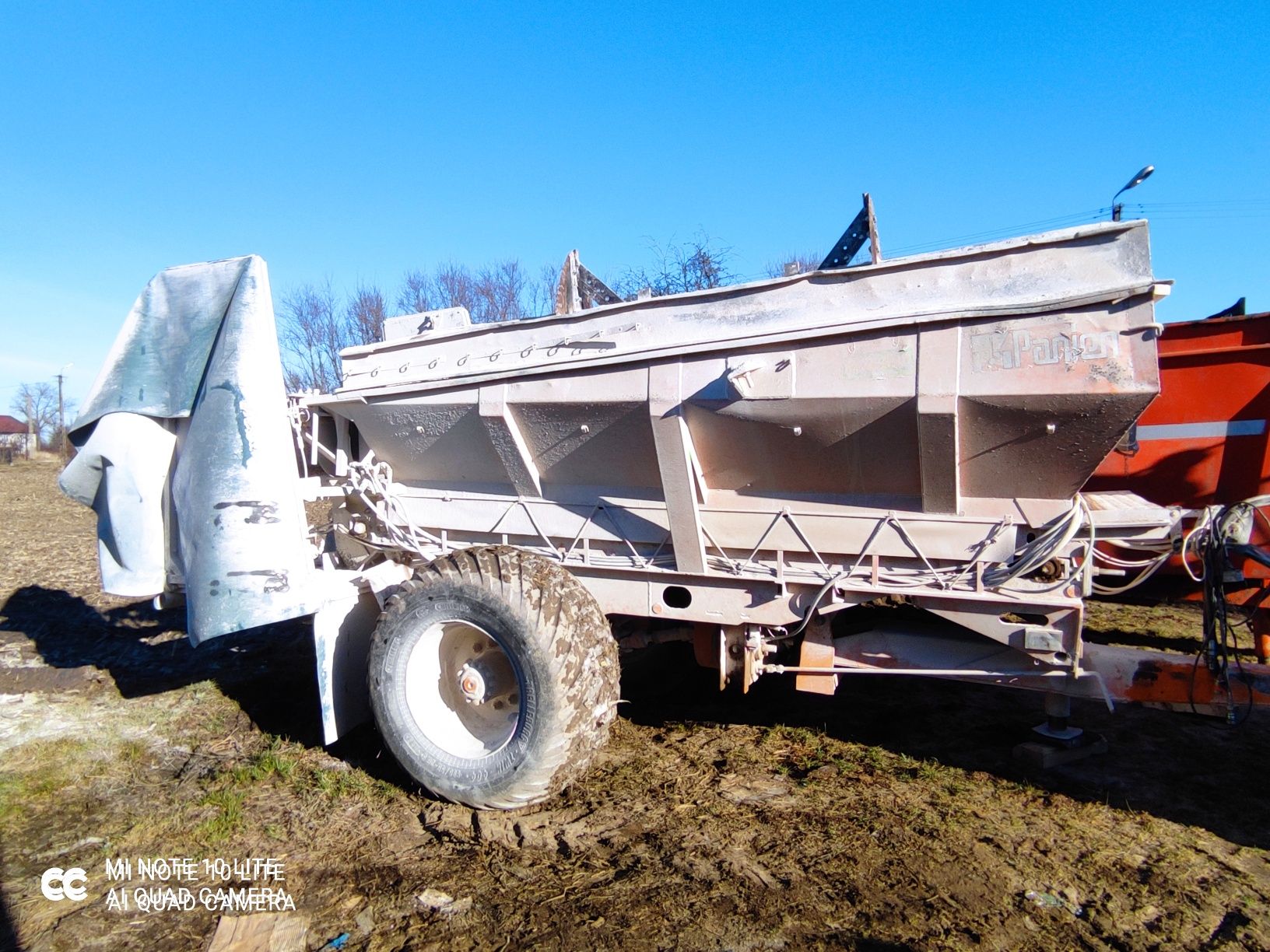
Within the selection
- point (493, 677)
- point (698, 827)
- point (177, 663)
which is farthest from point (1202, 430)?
point (177, 663)

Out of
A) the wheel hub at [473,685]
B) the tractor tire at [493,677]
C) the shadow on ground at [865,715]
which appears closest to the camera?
the tractor tire at [493,677]

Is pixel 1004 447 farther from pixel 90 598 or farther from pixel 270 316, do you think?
pixel 90 598

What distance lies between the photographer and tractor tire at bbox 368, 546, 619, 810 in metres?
3.66

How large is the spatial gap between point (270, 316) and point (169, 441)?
90 centimetres

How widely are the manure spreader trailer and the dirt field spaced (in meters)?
0.39

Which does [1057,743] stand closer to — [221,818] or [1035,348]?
[1035,348]

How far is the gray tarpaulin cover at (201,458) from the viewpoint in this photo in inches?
157

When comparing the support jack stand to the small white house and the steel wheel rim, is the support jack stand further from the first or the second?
the small white house

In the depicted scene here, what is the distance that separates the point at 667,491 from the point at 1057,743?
2.36 m

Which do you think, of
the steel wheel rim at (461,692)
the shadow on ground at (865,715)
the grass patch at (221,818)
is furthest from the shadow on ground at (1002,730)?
the grass patch at (221,818)

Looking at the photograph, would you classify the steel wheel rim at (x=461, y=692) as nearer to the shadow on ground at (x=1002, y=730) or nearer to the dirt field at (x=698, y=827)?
the dirt field at (x=698, y=827)

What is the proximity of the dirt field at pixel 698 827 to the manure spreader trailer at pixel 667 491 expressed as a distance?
0.39 m

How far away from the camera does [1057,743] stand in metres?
4.11

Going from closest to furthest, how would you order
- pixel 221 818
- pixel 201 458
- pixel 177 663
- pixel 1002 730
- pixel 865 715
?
1. pixel 221 818
2. pixel 201 458
3. pixel 1002 730
4. pixel 865 715
5. pixel 177 663
